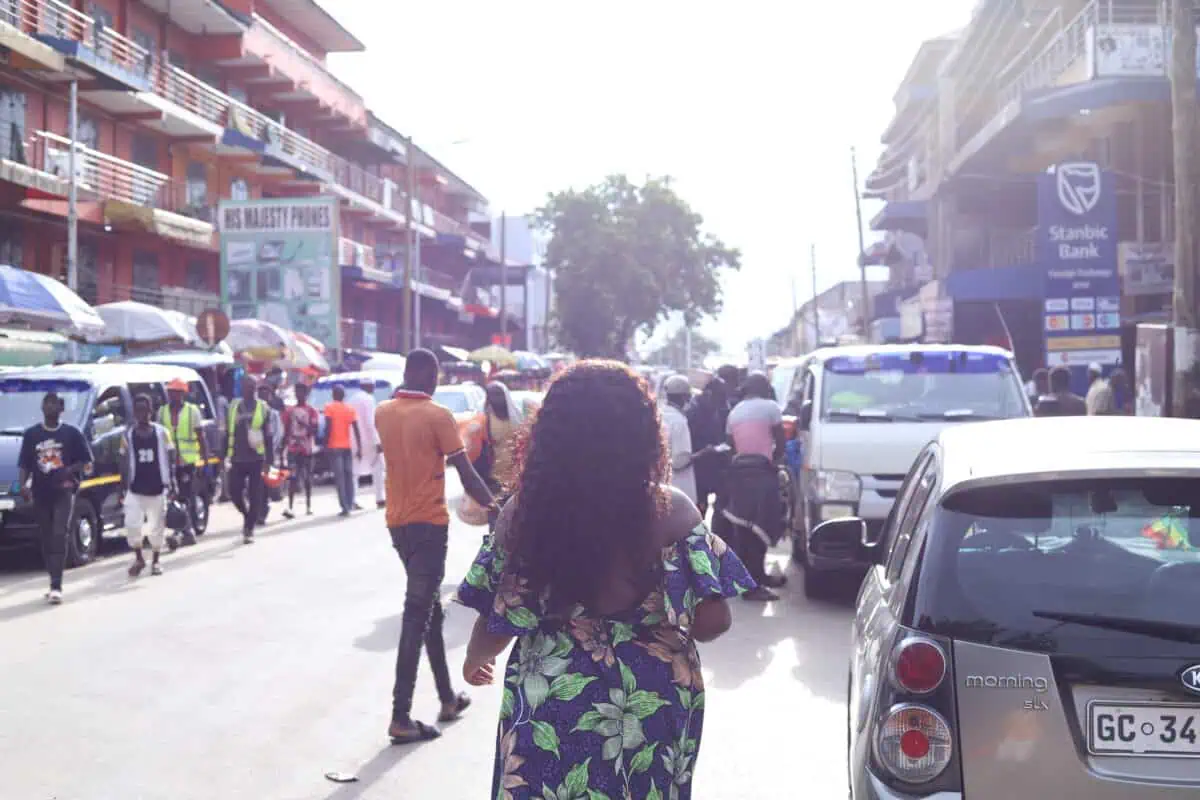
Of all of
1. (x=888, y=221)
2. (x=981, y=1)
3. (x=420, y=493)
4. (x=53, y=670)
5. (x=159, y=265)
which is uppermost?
(x=981, y=1)

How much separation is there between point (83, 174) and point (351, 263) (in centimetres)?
1765

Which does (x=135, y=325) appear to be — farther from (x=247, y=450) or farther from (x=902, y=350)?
(x=902, y=350)

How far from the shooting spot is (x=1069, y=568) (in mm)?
3428

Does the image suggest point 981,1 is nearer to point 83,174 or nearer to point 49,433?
point 83,174

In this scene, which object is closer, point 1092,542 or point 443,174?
point 1092,542

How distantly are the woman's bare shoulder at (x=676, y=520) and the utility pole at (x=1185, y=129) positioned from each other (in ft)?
36.2

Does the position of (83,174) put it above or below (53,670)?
above

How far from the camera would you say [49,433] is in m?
11.4

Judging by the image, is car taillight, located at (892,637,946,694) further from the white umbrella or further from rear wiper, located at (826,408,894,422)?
the white umbrella

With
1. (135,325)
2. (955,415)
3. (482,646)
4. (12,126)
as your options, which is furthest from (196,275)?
(482,646)

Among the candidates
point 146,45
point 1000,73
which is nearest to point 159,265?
point 146,45

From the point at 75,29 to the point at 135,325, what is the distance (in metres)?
9.43

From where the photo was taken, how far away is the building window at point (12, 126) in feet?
82.6

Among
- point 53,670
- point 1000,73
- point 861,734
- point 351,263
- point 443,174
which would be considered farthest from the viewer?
point 443,174
